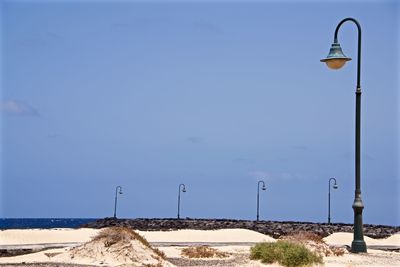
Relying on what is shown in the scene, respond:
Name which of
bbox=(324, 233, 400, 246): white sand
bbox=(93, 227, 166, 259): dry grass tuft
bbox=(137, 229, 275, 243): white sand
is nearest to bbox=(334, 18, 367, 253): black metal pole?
bbox=(93, 227, 166, 259): dry grass tuft

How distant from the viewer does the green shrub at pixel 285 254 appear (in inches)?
853

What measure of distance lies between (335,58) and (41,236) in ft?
69.4

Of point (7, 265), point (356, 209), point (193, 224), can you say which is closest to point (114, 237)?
point (7, 265)

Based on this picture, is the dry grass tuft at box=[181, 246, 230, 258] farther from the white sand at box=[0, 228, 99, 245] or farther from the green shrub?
the white sand at box=[0, 228, 99, 245]

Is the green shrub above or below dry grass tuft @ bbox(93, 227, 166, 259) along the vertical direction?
below

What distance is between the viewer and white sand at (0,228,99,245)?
38.7 metres

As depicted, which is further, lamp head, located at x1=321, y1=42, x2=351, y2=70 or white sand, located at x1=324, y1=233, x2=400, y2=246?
white sand, located at x1=324, y1=233, x2=400, y2=246

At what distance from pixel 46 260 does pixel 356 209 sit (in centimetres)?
982

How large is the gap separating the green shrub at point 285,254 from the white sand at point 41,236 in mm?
16364

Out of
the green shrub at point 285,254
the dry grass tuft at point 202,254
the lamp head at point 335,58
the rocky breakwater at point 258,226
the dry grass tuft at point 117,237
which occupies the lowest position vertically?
the dry grass tuft at point 202,254

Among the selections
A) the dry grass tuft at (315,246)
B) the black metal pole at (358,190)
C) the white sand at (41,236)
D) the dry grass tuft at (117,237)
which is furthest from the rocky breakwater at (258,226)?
the dry grass tuft at (117,237)

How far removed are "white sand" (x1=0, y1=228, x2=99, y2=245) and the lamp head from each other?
1764 cm

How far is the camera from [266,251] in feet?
75.2

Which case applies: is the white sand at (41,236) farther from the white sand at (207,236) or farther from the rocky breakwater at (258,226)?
the rocky breakwater at (258,226)
